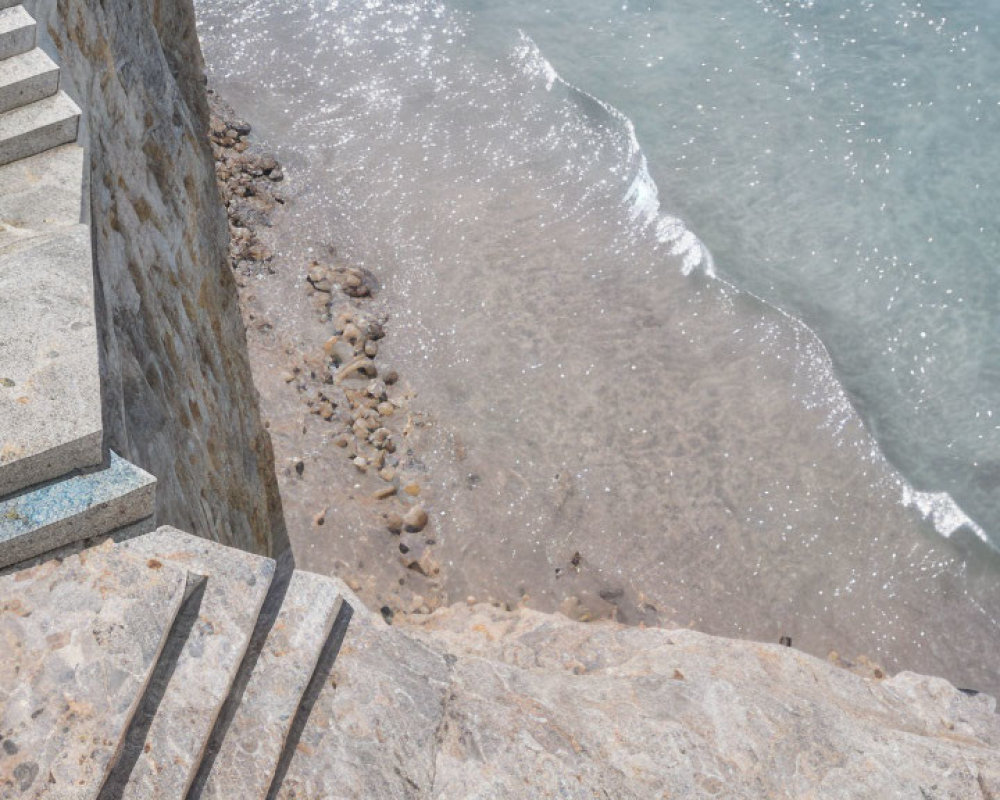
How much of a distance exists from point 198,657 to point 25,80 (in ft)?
8.38

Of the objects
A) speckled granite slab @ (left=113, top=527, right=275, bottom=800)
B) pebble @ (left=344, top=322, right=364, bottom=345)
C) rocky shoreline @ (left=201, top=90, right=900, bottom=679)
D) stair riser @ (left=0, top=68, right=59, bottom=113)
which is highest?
stair riser @ (left=0, top=68, right=59, bottom=113)

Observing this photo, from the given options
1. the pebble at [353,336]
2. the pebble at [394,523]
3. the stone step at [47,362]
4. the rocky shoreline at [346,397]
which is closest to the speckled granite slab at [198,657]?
the stone step at [47,362]

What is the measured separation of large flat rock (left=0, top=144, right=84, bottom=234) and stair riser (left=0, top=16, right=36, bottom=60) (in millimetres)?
502

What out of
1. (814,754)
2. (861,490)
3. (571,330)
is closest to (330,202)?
(571,330)

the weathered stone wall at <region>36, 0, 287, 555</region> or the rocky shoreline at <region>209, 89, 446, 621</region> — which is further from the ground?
the weathered stone wall at <region>36, 0, 287, 555</region>

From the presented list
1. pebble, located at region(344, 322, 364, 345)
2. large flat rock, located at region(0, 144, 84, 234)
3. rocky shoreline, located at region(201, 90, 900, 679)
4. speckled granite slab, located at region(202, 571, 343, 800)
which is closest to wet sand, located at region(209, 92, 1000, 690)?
rocky shoreline, located at region(201, 90, 900, 679)

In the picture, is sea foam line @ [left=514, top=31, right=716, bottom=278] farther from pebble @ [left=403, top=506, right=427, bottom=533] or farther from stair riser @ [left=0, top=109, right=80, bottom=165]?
stair riser @ [left=0, top=109, right=80, bottom=165]

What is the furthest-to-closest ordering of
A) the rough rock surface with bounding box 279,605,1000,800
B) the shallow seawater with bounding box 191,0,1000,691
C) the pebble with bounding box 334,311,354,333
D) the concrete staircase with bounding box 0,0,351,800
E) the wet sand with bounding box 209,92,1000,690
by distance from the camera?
the pebble with bounding box 334,311,354,333 → the shallow seawater with bounding box 191,0,1000,691 → the wet sand with bounding box 209,92,1000,690 → the rough rock surface with bounding box 279,605,1000,800 → the concrete staircase with bounding box 0,0,351,800

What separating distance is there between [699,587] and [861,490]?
6.04ft

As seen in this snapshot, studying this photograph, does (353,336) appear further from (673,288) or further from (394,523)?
(673,288)

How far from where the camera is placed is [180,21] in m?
6.41

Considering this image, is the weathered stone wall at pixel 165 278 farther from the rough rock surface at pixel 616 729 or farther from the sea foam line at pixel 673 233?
the sea foam line at pixel 673 233

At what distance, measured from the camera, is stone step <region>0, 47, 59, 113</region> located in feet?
13.4

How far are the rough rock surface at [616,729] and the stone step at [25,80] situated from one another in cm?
260
